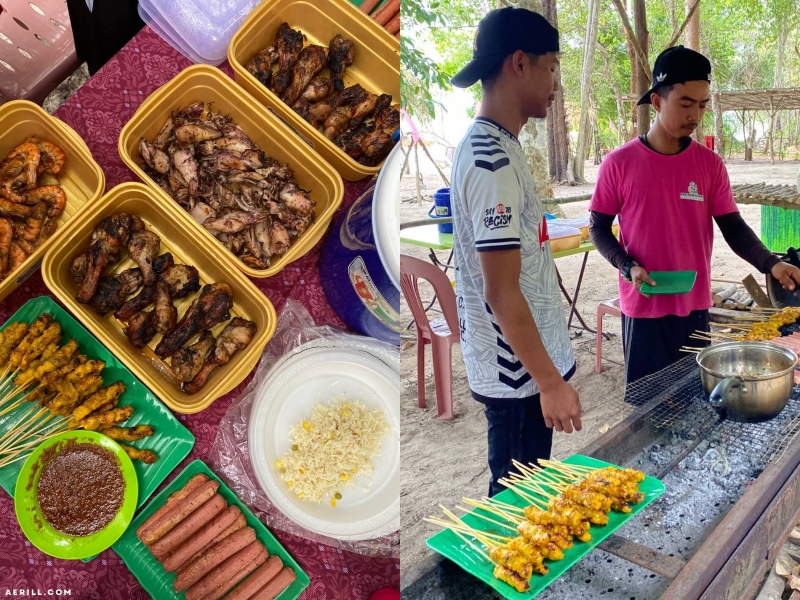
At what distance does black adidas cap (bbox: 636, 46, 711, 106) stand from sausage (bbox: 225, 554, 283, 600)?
125 centimetres

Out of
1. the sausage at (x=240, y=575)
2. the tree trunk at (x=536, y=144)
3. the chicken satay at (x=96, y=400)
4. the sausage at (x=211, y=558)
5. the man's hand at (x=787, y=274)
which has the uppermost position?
the tree trunk at (x=536, y=144)

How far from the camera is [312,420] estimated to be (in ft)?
4.57

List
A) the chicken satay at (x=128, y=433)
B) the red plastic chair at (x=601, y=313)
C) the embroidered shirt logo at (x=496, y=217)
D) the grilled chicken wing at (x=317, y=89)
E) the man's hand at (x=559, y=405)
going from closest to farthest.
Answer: the embroidered shirt logo at (x=496, y=217) < the man's hand at (x=559, y=405) < the red plastic chair at (x=601, y=313) < the chicken satay at (x=128, y=433) < the grilled chicken wing at (x=317, y=89)

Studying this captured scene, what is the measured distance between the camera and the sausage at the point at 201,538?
4.61ft

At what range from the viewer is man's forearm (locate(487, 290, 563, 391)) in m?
0.87

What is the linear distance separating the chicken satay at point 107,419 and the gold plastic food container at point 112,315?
0.40ft

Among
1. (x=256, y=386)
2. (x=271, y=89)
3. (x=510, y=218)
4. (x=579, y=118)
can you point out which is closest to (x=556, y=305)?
(x=510, y=218)

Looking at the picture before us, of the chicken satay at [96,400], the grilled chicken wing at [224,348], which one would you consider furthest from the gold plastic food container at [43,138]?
the grilled chicken wing at [224,348]

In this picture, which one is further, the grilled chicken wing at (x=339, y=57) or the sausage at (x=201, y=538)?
the grilled chicken wing at (x=339, y=57)

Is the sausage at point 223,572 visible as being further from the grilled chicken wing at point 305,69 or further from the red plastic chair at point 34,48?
the red plastic chair at point 34,48

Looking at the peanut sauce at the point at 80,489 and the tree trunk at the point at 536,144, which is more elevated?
the tree trunk at the point at 536,144

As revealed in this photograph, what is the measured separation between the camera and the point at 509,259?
84 centimetres

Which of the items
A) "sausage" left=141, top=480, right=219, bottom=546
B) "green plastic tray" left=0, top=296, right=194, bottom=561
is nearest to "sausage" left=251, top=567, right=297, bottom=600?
"sausage" left=141, top=480, right=219, bottom=546

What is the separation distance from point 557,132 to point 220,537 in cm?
114
